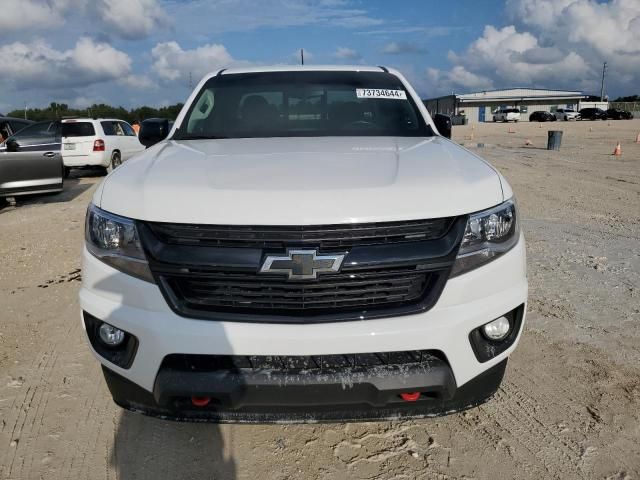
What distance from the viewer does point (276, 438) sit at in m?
2.63

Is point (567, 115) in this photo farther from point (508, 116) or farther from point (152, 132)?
point (152, 132)

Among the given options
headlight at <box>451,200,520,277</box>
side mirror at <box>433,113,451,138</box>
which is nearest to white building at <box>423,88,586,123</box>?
side mirror at <box>433,113,451,138</box>

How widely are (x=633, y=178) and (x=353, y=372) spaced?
36.8ft

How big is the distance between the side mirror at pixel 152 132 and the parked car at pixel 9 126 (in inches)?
403

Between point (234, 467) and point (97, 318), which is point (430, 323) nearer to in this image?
point (234, 467)

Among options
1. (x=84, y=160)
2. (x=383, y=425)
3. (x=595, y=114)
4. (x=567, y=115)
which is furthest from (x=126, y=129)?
(x=595, y=114)

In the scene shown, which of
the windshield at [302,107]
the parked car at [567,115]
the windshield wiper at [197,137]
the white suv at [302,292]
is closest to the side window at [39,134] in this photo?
the windshield at [302,107]

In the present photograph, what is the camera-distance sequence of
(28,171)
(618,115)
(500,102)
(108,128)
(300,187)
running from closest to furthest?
(300,187) → (28,171) → (108,128) → (618,115) → (500,102)

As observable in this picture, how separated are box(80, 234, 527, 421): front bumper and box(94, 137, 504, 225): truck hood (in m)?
0.30

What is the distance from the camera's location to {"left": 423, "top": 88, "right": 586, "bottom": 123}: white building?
85.8 metres

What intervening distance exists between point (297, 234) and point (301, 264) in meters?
0.11

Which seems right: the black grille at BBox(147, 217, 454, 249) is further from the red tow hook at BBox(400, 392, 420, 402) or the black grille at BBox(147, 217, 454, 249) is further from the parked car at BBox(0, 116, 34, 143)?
the parked car at BBox(0, 116, 34, 143)

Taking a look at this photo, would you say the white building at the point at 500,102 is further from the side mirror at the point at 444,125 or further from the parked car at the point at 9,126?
the side mirror at the point at 444,125

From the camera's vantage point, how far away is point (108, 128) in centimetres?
1420
